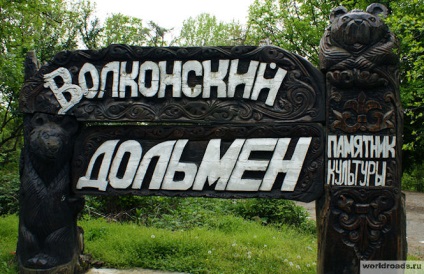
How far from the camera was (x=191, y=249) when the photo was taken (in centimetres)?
568

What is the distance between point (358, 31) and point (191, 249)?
142 inches

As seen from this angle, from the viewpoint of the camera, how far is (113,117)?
4121 mm

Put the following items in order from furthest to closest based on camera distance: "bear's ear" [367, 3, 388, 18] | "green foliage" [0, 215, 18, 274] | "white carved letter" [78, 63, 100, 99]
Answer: "green foliage" [0, 215, 18, 274] < "white carved letter" [78, 63, 100, 99] < "bear's ear" [367, 3, 388, 18]

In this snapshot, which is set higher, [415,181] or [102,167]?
[102,167]

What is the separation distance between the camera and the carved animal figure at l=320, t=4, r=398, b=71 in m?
3.64

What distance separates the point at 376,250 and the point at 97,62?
3.24 m

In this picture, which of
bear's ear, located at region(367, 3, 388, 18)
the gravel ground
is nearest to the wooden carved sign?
bear's ear, located at region(367, 3, 388, 18)

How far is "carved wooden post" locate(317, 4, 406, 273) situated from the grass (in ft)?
5.36

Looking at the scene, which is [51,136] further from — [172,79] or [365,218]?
[365,218]

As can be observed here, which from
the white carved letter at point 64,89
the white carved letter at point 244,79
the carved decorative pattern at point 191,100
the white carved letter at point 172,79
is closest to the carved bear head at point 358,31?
the carved decorative pattern at point 191,100

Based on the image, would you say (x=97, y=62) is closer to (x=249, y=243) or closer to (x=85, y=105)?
(x=85, y=105)

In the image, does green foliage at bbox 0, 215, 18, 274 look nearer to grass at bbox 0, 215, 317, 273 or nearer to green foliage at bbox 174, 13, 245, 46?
grass at bbox 0, 215, 317, 273

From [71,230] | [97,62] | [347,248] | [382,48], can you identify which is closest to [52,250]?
[71,230]

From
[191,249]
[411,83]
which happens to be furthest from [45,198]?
[411,83]
